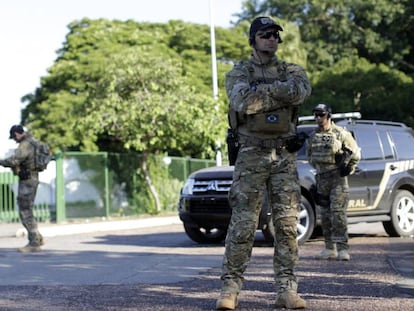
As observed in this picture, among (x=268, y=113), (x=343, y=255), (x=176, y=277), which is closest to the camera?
(x=268, y=113)

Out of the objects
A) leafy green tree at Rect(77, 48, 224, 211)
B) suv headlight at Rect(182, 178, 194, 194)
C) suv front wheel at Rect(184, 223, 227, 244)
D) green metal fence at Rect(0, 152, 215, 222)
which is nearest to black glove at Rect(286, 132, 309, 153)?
suv headlight at Rect(182, 178, 194, 194)

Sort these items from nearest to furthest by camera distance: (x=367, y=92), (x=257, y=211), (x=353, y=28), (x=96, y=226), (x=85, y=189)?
(x=257, y=211)
(x=96, y=226)
(x=85, y=189)
(x=367, y=92)
(x=353, y=28)

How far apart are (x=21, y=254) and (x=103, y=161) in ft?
31.2

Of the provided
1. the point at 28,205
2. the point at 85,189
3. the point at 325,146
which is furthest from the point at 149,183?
the point at 325,146

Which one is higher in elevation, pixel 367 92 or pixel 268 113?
pixel 367 92

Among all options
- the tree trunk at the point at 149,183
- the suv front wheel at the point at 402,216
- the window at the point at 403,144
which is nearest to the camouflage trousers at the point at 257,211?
the suv front wheel at the point at 402,216

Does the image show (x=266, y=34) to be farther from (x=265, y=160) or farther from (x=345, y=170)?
(x=345, y=170)

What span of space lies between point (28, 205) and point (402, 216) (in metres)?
5.83

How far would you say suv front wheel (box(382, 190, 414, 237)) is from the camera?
12.5 meters

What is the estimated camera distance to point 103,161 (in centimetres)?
2086

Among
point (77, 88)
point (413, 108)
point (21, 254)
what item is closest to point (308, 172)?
point (21, 254)

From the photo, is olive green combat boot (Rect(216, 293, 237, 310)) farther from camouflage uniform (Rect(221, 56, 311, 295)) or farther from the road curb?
the road curb

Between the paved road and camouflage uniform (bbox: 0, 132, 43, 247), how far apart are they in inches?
17.5

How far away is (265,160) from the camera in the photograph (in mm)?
5883
